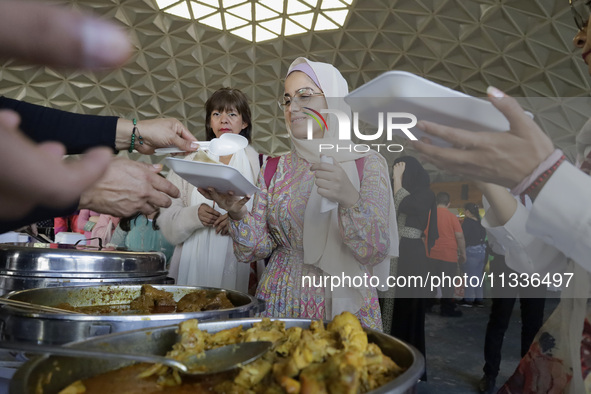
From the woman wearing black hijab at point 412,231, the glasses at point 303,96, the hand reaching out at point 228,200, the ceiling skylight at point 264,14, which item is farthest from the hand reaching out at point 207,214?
the ceiling skylight at point 264,14

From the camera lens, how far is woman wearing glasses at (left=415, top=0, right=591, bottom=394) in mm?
947

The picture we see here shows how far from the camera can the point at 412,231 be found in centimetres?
331

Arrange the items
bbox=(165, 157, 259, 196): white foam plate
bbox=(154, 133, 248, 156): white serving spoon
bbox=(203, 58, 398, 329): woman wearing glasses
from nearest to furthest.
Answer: bbox=(165, 157, 259, 196): white foam plate < bbox=(203, 58, 398, 329): woman wearing glasses < bbox=(154, 133, 248, 156): white serving spoon

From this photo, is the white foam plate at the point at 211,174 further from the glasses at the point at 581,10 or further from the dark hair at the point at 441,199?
the dark hair at the point at 441,199

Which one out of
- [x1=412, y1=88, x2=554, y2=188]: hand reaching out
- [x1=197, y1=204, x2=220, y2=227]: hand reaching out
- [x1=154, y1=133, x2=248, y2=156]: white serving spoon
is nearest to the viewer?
[x1=412, y1=88, x2=554, y2=188]: hand reaching out

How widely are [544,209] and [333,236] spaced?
108 centimetres

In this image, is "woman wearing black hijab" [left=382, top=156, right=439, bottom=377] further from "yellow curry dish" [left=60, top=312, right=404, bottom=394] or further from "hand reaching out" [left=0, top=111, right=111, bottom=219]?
"hand reaching out" [left=0, top=111, right=111, bottom=219]

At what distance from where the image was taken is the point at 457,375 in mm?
3785

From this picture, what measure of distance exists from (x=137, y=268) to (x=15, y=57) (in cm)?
159

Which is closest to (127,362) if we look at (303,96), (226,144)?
(226,144)

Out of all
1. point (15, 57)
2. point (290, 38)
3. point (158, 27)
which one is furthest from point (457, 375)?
point (158, 27)

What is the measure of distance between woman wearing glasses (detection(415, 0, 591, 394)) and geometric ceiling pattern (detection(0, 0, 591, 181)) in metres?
8.15

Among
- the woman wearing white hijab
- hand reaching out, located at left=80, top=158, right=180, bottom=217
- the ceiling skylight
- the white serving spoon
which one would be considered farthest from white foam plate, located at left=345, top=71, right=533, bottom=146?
the ceiling skylight

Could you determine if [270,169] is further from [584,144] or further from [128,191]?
[584,144]
